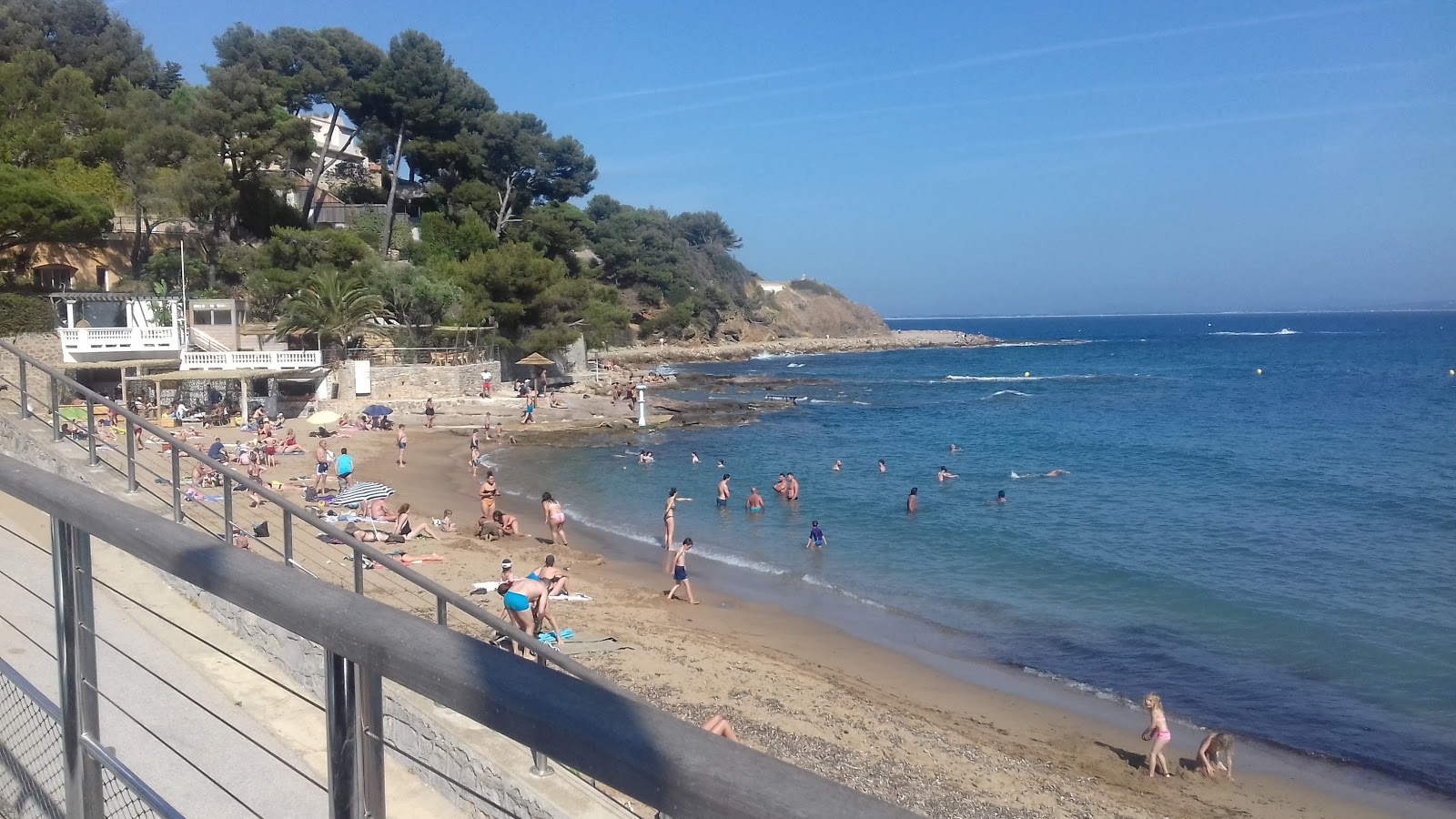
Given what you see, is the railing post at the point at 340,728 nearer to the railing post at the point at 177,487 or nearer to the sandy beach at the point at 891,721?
the railing post at the point at 177,487

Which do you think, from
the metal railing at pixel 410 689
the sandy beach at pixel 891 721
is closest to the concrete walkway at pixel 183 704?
the metal railing at pixel 410 689

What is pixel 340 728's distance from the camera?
5.17 feet

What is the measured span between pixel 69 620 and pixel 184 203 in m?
44.3

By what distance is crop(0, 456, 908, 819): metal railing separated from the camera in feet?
3.61

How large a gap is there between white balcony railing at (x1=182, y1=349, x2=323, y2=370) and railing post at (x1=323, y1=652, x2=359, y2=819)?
33.6 meters

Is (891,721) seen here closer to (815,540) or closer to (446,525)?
(815,540)

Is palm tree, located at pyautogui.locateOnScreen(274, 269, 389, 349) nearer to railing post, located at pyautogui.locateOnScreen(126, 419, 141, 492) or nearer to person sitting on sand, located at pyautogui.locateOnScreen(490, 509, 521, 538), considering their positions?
person sitting on sand, located at pyautogui.locateOnScreen(490, 509, 521, 538)

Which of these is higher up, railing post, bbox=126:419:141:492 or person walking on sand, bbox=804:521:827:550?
railing post, bbox=126:419:141:492

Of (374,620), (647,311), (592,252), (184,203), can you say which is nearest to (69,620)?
(374,620)

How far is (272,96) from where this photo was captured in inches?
1730

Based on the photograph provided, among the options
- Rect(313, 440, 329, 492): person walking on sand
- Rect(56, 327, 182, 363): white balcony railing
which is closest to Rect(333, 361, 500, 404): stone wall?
Rect(56, 327, 182, 363): white balcony railing

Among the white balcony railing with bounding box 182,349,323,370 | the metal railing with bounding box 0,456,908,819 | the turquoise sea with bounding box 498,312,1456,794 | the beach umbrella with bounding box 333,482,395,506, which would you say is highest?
the metal railing with bounding box 0,456,908,819

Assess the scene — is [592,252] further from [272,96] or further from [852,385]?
[272,96]

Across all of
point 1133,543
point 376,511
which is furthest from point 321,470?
point 1133,543
